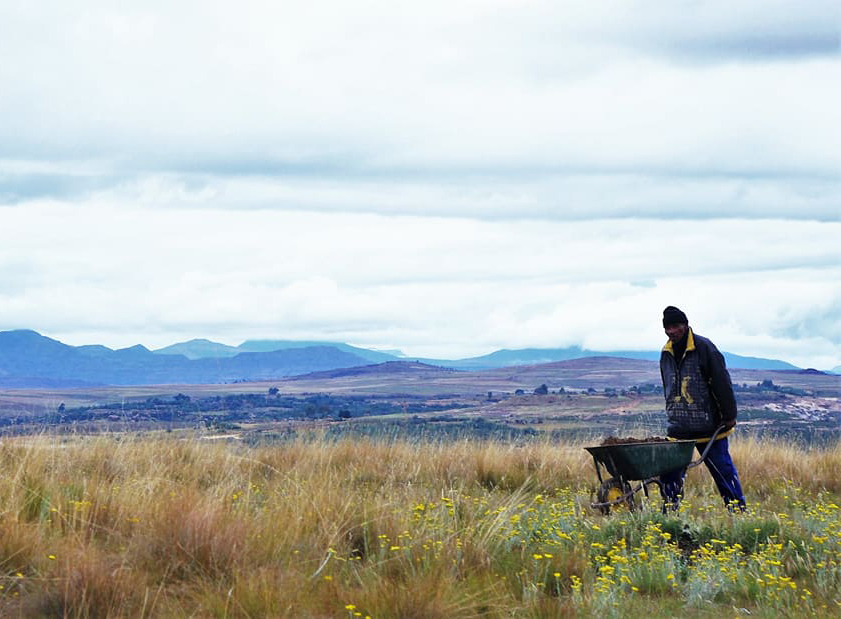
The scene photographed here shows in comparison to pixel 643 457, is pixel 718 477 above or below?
below

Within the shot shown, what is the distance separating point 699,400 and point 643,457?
0.94m

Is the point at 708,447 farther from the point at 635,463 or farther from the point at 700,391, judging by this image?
the point at 635,463

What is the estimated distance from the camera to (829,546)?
7555 mm

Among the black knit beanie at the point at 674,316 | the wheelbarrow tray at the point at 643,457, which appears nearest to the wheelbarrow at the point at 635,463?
the wheelbarrow tray at the point at 643,457

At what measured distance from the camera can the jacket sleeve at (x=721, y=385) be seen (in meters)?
9.07

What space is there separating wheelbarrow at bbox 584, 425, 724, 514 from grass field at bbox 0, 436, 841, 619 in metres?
0.23

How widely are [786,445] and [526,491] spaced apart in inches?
210

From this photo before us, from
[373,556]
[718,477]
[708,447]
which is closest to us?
[373,556]

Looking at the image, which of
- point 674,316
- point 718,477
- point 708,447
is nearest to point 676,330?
point 674,316

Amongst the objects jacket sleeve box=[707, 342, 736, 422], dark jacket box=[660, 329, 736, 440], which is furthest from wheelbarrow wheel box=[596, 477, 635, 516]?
jacket sleeve box=[707, 342, 736, 422]

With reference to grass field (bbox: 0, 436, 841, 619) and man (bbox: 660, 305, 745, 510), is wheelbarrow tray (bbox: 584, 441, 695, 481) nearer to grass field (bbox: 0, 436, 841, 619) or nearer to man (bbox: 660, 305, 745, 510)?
man (bbox: 660, 305, 745, 510)

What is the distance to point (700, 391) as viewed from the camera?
920 cm

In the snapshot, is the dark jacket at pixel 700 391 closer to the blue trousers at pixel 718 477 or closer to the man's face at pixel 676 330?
the man's face at pixel 676 330

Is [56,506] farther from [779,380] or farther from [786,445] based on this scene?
Answer: [779,380]
